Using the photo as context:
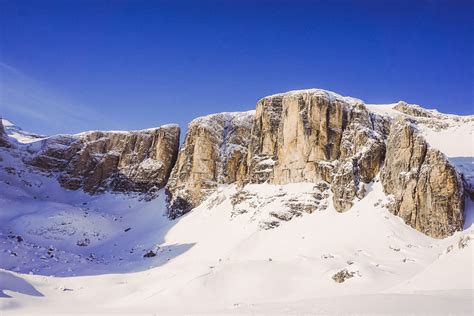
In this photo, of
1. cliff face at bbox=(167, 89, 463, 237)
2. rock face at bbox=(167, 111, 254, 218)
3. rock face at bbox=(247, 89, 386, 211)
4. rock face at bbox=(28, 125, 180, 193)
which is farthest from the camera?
rock face at bbox=(28, 125, 180, 193)

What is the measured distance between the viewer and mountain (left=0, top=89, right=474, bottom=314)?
23125 mm

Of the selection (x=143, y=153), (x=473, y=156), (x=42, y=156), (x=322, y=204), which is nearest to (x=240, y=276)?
(x=322, y=204)

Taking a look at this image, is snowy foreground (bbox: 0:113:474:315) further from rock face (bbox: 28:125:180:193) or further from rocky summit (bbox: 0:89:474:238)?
rock face (bbox: 28:125:180:193)

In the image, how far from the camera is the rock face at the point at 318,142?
44.1 m

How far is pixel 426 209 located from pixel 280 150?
20395 millimetres

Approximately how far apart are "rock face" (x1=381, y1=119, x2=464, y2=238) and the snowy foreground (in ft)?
4.29

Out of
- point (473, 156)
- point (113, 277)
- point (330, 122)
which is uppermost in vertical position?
point (330, 122)

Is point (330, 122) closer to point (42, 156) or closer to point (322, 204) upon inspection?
point (322, 204)

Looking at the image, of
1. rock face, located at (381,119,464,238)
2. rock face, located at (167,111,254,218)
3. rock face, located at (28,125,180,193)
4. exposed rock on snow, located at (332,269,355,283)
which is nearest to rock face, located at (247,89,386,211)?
rock face, located at (381,119,464,238)

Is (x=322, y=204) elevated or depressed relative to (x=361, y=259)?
elevated

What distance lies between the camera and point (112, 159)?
258 feet

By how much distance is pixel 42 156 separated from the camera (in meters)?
79.1

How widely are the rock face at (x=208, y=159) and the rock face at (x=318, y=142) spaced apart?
247 inches

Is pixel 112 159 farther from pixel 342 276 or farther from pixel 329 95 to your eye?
pixel 342 276
